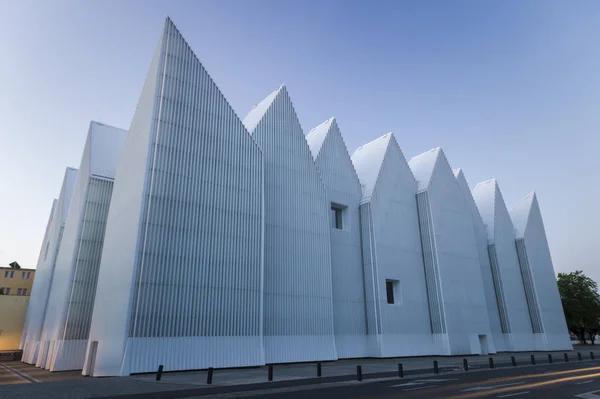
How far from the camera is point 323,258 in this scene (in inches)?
1083

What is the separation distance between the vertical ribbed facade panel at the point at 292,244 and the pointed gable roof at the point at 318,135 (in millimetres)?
2833

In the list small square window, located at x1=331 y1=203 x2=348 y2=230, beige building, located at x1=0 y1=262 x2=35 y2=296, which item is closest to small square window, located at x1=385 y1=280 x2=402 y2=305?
small square window, located at x1=331 y1=203 x2=348 y2=230

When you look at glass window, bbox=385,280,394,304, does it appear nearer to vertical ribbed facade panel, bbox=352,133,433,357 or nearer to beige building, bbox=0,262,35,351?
vertical ribbed facade panel, bbox=352,133,433,357

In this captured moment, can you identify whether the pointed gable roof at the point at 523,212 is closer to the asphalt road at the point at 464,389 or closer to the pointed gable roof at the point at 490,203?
the pointed gable roof at the point at 490,203

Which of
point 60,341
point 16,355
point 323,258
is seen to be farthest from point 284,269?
point 16,355

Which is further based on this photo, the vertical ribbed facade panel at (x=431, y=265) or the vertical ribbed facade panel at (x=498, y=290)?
the vertical ribbed facade panel at (x=498, y=290)

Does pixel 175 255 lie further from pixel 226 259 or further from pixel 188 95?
pixel 188 95

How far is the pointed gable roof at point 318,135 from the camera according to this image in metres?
32.5

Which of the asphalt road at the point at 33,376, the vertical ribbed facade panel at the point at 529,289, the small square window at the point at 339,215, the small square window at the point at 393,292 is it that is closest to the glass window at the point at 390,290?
the small square window at the point at 393,292

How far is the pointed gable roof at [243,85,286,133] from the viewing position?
28612 millimetres

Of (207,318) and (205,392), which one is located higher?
(207,318)

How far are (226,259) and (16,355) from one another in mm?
32411

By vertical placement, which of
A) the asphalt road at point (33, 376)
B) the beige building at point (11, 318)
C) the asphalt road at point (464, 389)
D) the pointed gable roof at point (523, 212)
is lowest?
the asphalt road at point (33, 376)

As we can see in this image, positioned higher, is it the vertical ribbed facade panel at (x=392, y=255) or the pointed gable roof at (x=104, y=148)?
the pointed gable roof at (x=104, y=148)
